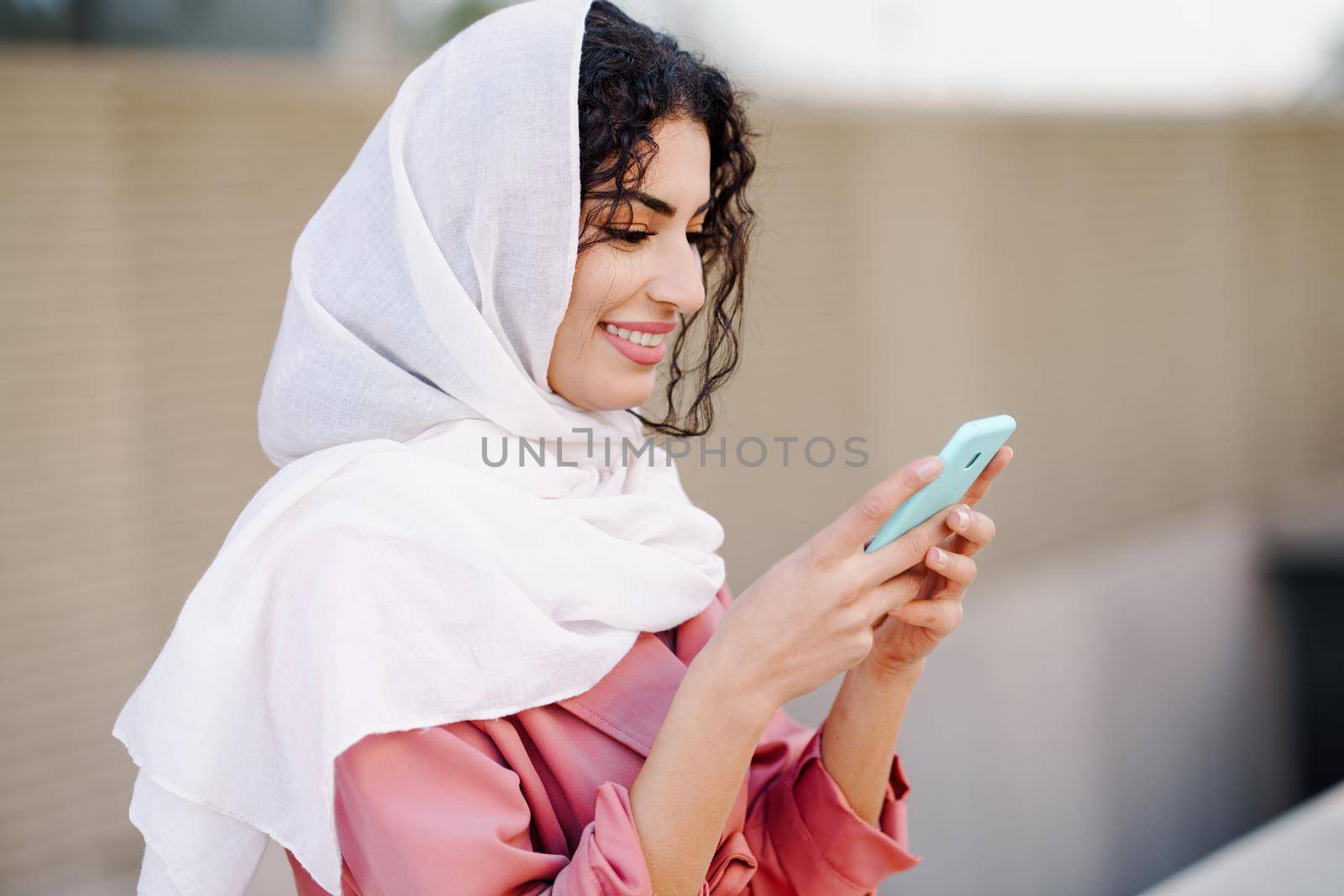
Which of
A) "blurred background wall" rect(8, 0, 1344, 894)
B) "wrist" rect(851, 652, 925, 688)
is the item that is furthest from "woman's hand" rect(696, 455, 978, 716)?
"blurred background wall" rect(8, 0, 1344, 894)

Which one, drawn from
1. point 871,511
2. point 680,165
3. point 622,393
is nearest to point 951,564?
point 871,511

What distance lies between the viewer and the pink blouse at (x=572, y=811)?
45.6 inches

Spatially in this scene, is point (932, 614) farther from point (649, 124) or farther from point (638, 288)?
point (649, 124)

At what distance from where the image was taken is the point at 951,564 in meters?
1.26

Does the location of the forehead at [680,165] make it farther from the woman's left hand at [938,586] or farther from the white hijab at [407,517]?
the woman's left hand at [938,586]

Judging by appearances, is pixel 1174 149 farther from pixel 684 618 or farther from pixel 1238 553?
pixel 684 618

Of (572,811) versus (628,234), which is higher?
(628,234)

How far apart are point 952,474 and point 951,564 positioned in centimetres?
11

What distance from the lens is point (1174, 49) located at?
752 centimetres

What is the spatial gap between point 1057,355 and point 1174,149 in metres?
1.85

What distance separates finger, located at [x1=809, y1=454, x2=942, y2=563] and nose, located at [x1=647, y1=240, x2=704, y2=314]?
0.33 meters

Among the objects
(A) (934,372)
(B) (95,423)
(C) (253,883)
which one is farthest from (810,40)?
(C) (253,883)

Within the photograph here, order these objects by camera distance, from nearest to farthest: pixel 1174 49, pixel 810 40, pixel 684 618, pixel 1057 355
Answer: pixel 684 618 → pixel 810 40 → pixel 1057 355 → pixel 1174 49

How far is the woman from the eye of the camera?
3.90 feet
